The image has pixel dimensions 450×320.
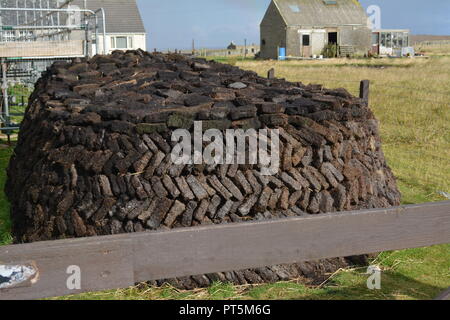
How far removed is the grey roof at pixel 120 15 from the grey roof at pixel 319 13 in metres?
15.0

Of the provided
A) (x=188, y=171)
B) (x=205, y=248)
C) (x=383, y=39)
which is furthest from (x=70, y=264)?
(x=383, y=39)

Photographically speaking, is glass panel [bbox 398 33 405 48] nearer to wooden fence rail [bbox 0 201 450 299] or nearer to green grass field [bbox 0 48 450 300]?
green grass field [bbox 0 48 450 300]

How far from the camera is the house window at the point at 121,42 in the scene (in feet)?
144

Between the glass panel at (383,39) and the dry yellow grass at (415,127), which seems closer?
the dry yellow grass at (415,127)

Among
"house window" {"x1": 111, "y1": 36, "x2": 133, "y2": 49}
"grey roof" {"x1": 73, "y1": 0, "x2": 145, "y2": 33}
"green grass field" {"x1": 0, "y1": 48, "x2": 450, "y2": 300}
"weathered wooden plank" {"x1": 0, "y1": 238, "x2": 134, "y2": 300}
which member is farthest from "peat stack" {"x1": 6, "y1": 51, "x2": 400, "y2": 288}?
"grey roof" {"x1": 73, "y1": 0, "x2": 145, "y2": 33}

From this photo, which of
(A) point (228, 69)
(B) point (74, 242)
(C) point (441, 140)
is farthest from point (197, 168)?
(C) point (441, 140)

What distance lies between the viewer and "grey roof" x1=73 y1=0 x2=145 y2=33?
43.6 meters

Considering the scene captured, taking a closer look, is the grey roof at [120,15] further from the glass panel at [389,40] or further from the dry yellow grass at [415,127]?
the glass panel at [389,40]

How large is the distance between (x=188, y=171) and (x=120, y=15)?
4169 centimetres

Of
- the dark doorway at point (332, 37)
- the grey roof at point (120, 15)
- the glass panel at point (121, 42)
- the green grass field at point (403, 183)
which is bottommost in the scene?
the green grass field at point (403, 183)

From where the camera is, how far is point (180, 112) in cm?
585

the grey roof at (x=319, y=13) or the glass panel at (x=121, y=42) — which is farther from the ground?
the grey roof at (x=319, y=13)

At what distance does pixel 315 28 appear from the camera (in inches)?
2087

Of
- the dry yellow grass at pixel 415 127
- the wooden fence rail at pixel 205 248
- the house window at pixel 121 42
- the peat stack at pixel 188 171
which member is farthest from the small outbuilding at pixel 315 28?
the wooden fence rail at pixel 205 248
